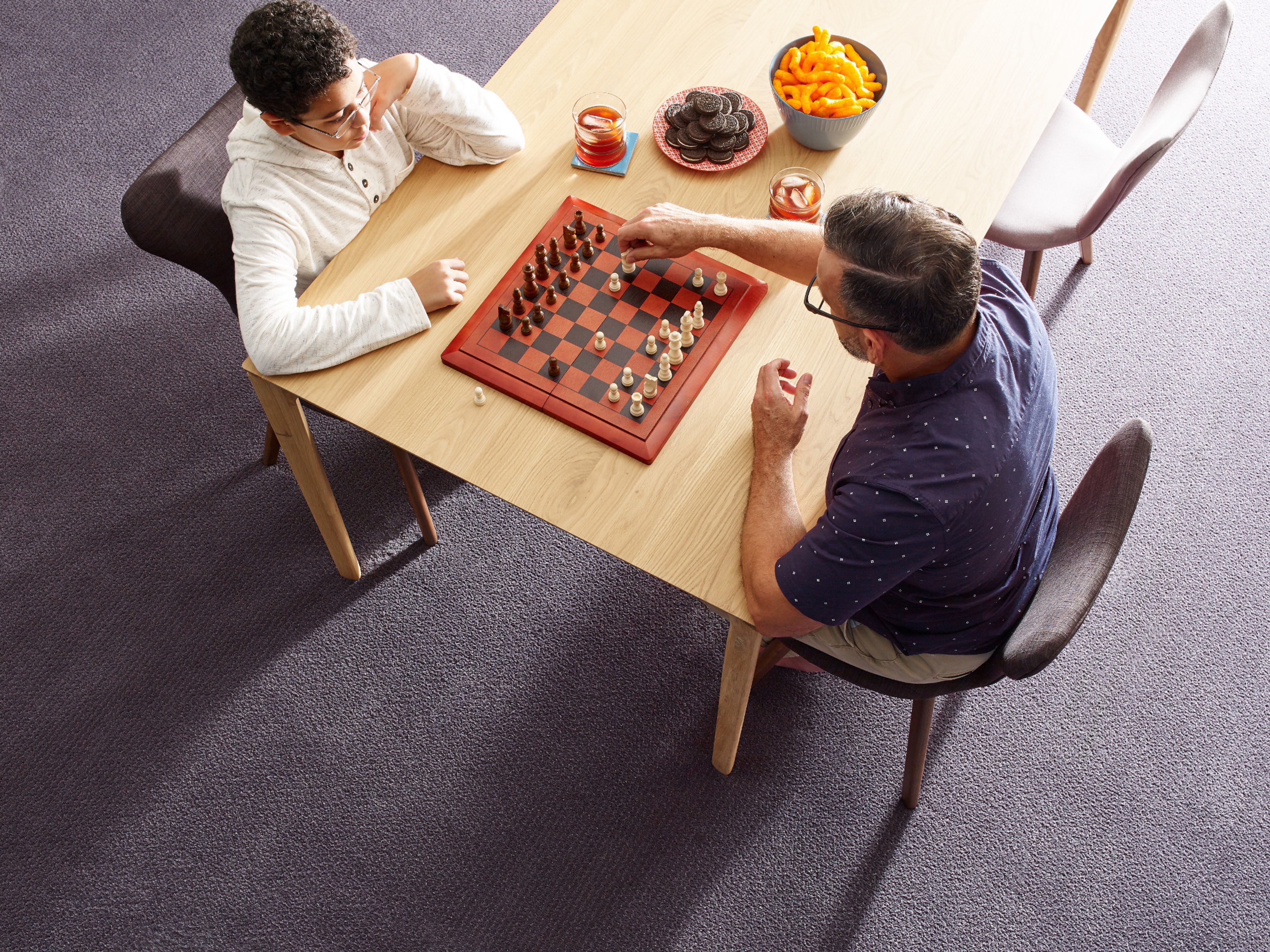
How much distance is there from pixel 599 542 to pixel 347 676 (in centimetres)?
105

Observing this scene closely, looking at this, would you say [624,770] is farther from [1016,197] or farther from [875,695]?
[1016,197]

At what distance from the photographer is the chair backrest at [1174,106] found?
6.44 feet

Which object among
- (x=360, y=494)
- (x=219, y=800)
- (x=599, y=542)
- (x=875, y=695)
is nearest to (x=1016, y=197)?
(x=875, y=695)

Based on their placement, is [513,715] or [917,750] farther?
[513,715]

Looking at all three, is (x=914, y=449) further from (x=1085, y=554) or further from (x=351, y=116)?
(x=351, y=116)

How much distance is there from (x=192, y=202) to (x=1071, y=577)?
1.69 meters

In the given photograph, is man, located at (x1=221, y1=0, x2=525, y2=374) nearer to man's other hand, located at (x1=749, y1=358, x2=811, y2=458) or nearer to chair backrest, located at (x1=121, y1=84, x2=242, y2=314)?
chair backrest, located at (x1=121, y1=84, x2=242, y2=314)

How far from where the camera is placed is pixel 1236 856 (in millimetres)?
2191

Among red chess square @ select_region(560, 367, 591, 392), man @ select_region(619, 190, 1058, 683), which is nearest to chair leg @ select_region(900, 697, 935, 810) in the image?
man @ select_region(619, 190, 1058, 683)

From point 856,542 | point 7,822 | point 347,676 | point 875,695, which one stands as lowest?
point 7,822

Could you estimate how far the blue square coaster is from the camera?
6.49ft

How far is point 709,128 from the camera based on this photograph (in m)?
1.95

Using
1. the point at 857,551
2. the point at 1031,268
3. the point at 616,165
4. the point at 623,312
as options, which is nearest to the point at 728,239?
the point at 623,312

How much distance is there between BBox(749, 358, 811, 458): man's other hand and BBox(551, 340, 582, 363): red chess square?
0.34 metres
